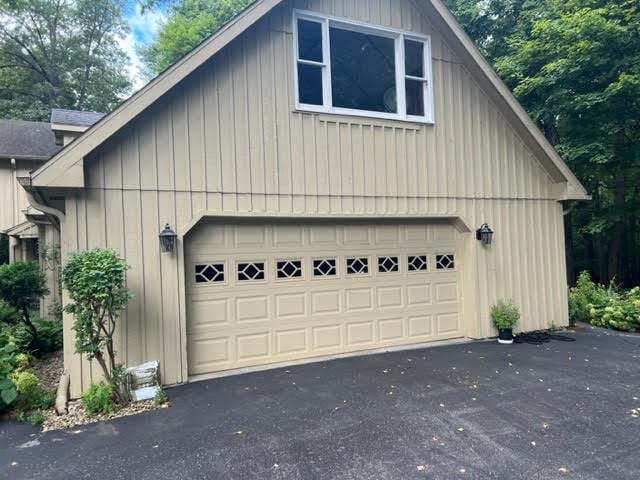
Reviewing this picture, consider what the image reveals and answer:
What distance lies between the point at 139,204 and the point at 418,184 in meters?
4.37

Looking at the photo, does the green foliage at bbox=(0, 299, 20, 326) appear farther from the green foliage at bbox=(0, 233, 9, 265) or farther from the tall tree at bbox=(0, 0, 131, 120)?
the tall tree at bbox=(0, 0, 131, 120)

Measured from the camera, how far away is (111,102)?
21078 millimetres

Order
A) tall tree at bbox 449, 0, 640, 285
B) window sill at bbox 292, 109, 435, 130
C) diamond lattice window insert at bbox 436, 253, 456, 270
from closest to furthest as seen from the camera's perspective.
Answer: window sill at bbox 292, 109, 435, 130 → diamond lattice window insert at bbox 436, 253, 456, 270 → tall tree at bbox 449, 0, 640, 285

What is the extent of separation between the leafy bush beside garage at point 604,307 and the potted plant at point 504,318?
7.05 ft

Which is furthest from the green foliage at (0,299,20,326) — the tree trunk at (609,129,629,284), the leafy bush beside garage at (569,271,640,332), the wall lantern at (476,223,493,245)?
the tree trunk at (609,129,629,284)

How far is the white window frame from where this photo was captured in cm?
598

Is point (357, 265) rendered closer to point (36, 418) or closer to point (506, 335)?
point (506, 335)

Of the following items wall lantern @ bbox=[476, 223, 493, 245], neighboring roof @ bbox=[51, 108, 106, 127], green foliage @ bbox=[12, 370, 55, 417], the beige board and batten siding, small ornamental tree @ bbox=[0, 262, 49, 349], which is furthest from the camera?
wall lantern @ bbox=[476, 223, 493, 245]

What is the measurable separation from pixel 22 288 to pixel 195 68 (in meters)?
5.02

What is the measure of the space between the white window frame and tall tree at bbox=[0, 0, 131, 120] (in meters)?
17.9

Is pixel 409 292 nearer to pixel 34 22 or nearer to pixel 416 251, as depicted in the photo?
pixel 416 251

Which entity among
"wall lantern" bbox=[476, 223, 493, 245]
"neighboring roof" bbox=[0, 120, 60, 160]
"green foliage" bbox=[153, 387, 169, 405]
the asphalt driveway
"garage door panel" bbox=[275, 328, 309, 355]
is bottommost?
the asphalt driveway

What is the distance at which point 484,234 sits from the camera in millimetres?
7078

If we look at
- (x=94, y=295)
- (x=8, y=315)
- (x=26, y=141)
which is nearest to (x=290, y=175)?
(x=94, y=295)
